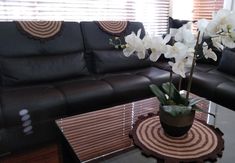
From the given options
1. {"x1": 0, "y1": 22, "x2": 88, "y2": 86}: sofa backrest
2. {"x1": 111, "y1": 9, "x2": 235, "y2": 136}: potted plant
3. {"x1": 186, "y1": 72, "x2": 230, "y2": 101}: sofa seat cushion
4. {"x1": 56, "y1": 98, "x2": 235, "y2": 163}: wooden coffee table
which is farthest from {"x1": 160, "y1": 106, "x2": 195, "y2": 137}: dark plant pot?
{"x1": 0, "y1": 22, "x2": 88, "y2": 86}: sofa backrest

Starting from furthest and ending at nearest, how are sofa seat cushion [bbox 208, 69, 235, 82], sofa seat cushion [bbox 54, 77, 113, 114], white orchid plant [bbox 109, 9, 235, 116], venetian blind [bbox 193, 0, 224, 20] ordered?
venetian blind [bbox 193, 0, 224, 20]
sofa seat cushion [bbox 208, 69, 235, 82]
sofa seat cushion [bbox 54, 77, 113, 114]
white orchid plant [bbox 109, 9, 235, 116]

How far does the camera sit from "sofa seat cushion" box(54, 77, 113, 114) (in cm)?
162

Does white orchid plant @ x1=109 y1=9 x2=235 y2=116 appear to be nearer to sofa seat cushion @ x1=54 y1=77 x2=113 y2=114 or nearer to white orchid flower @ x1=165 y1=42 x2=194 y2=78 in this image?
white orchid flower @ x1=165 y1=42 x2=194 y2=78

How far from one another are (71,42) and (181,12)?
1.94 metres

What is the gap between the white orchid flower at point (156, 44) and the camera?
33.6 inches

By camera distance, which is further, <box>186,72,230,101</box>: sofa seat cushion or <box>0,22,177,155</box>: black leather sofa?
<box>186,72,230,101</box>: sofa seat cushion

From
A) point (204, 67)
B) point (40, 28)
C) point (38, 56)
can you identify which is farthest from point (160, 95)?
point (204, 67)

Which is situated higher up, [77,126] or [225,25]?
[225,25]

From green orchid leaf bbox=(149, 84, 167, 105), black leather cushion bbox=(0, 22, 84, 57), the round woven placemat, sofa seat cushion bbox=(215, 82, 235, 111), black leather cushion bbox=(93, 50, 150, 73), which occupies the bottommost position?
sofa seat cushion bbox=(215, 82, 235, 111)

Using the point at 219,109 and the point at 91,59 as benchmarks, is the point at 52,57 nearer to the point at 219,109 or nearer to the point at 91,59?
the point at 91,59

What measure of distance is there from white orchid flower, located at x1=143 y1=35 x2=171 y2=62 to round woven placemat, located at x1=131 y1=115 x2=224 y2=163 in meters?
0.37

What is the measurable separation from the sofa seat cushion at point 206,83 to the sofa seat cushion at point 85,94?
843 millimetres

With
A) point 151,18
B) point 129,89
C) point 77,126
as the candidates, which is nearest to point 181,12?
point 151,18

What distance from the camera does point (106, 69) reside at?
216cm
